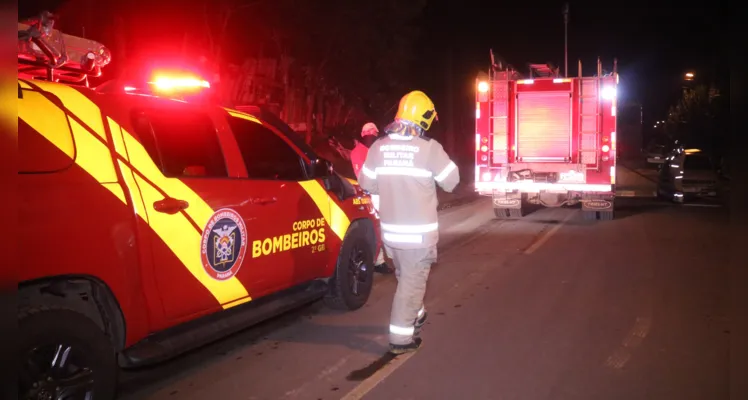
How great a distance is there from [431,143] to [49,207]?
280 cm

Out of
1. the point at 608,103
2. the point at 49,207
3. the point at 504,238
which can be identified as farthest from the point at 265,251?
the point at 608,103

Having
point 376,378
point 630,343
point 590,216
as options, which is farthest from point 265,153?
point 590,216

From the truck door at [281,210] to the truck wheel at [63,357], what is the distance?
1.36 meters

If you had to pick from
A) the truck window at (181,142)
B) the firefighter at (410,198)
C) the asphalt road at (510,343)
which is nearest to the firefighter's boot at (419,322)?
the asphalt road at (510,343)

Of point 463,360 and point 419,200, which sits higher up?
point 419,200

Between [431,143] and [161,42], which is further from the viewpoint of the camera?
[161,42]

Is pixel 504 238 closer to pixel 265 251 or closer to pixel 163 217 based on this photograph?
pixel 265 251

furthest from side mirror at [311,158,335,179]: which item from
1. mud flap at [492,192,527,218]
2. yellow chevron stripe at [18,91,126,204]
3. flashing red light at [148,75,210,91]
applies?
mud flap at [492,192,527,218]

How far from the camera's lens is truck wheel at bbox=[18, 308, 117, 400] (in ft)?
10.9

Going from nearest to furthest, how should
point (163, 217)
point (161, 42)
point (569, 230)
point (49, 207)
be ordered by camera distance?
point (49, 207) → point (163, 217) → point (569, 230) → point (161, 42)

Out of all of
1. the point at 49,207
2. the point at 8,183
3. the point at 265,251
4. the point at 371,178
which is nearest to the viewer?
the point at 8,183

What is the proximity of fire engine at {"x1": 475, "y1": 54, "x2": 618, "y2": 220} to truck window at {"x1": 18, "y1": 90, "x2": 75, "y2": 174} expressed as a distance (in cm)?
1053

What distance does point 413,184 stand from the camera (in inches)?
204

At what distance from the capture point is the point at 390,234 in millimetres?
5262
